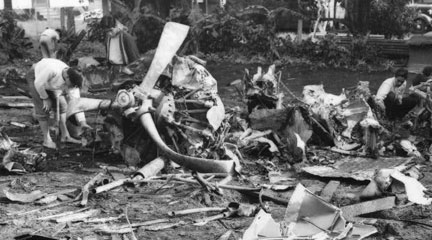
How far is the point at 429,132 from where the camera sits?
1040cm

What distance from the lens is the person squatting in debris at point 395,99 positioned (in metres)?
11.0

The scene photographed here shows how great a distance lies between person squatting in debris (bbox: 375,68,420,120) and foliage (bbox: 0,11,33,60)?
15.1 metres

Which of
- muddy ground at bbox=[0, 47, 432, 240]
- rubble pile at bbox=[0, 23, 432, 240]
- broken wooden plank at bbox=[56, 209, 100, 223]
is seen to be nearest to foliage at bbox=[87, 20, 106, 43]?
rubble pile at bbox=[0, 23, 432, 240]

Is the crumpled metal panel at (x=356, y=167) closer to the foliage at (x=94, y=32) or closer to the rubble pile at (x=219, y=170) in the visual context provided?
the rubble pile at (x=219, y=170)

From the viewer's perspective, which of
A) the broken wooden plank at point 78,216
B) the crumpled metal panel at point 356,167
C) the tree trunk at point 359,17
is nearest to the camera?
the broken wooden plank at point 78,216

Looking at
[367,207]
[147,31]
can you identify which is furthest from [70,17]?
[367,207]

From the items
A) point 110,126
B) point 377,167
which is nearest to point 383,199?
point 377,167

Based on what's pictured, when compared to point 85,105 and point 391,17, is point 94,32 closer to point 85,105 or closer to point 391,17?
point 391,17

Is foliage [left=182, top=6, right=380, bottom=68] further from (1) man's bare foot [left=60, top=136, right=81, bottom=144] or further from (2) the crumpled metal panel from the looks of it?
(1) man's bare foot [left=60, top=136, right=81, bottom=144]

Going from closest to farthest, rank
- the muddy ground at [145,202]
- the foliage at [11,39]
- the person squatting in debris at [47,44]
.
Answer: the muddy ground at [145,202]
the person squatting in debris at [47,44]
the foliage at [11,39]

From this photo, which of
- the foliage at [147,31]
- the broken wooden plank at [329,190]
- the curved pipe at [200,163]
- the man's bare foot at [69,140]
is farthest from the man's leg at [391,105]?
the foliage at [147,31]

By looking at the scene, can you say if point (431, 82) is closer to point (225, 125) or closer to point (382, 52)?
point (225, 125)

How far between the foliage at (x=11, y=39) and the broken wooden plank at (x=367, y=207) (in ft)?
58.6

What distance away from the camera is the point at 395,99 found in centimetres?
1113
